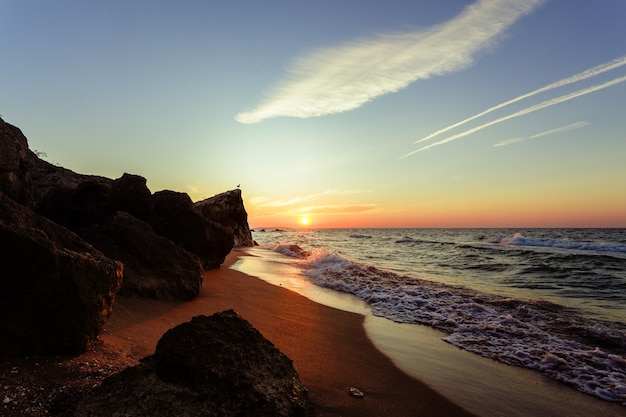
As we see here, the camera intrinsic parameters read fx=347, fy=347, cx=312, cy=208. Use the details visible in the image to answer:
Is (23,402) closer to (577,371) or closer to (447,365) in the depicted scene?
(447,365)

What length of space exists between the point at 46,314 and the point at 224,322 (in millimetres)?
1510

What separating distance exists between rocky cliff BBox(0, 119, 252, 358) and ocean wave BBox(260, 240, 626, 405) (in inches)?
173

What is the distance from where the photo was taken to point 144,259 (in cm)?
615

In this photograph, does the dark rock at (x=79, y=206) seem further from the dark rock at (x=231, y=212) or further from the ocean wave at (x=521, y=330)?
the dark rock at (x=231, y=212)

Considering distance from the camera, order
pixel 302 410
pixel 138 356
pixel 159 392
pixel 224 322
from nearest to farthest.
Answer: pixel 159 392 < pixel 302 410 < pixel 224 322 < pixel 138 356

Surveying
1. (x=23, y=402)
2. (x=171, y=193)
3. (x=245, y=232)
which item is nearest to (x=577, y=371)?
(x=23, y=402)

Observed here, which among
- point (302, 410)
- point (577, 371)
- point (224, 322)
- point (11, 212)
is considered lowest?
point (577, 371)

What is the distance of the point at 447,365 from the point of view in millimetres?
4816

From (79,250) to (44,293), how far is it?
902mm

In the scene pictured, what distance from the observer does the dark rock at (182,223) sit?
9.13m

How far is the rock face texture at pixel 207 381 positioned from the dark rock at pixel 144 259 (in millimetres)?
3291

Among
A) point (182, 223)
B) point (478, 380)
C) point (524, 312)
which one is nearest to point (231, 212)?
point (182, 223)

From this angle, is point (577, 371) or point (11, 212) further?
point (577, 371)

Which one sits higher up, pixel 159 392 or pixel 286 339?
pixel 159 392
